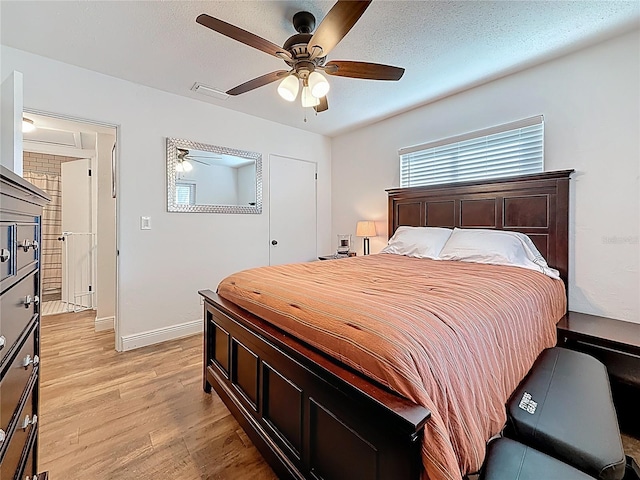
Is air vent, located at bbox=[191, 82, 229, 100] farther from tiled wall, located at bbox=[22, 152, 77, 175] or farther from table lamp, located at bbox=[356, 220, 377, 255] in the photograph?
tiled wall, located at bbox=[22, 152, 77, 175]

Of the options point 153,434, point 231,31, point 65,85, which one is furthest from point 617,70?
point 65,85

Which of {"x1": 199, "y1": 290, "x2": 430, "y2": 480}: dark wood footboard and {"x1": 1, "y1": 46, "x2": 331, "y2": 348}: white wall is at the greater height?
{"x1": 1, "y1": 46, "x2": 331, "y2": 348}: white wall

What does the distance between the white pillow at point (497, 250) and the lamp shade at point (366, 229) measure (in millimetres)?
1207

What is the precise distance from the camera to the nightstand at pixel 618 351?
5.76ft

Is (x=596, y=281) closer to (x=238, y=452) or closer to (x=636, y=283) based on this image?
(x=636, y=283)

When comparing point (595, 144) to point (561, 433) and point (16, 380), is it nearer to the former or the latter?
point (561, 433)

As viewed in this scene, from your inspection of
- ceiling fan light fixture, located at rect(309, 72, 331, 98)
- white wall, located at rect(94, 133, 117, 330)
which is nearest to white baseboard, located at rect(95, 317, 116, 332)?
white wall, located at rect(94, 133, 117, 330)

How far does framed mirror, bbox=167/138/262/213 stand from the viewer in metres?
3.19

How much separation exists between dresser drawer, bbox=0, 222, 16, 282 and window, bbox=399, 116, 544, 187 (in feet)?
11.4

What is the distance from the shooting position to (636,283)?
220 centimetres

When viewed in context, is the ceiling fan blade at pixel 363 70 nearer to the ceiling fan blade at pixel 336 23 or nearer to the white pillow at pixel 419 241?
the ceiling fan blade at pixel 336 23

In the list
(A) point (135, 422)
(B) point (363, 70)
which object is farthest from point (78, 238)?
(B) point (363, 70)

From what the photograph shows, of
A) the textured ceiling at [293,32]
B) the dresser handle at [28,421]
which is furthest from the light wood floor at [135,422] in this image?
the textured ceiling at [293,32]

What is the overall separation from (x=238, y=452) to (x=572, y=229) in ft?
9.78
